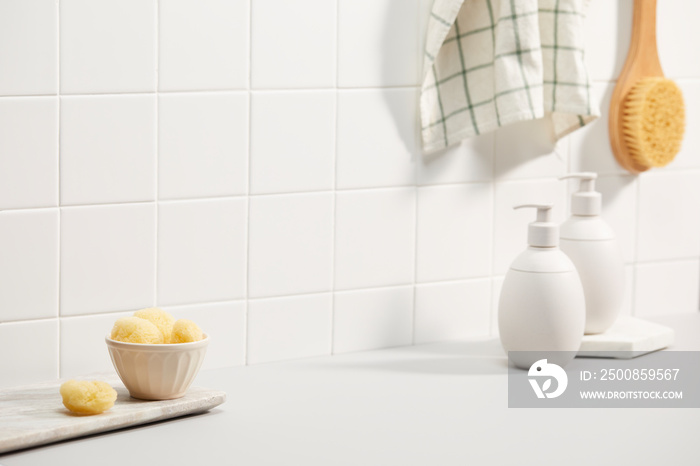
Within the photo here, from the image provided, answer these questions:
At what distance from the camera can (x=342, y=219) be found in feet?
3.98

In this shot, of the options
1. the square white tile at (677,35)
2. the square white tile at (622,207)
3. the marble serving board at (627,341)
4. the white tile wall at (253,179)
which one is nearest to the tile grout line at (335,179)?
the white tile wall at (253,179)

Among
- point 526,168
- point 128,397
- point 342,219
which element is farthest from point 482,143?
point 128,397

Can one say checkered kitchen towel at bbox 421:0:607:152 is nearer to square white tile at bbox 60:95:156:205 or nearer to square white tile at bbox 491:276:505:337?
square white tile at bbox 491:276:505:337

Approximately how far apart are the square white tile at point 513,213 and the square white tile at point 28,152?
0.60m

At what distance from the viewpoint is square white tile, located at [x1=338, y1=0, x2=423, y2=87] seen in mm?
1183

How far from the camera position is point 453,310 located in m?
1.31

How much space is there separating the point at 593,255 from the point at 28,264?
688 millimetres

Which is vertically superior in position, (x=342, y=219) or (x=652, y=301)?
(x=342, y=219)

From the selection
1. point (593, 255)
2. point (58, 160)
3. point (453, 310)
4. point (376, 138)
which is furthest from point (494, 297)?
point (58, 160)

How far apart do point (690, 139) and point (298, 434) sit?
0.85m

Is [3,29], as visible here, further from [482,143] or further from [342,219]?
[482,143]

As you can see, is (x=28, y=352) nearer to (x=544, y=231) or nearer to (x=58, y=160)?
(x=58, y=160)

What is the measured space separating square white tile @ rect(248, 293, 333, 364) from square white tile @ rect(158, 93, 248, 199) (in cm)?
16

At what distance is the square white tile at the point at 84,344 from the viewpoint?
3.50ft
